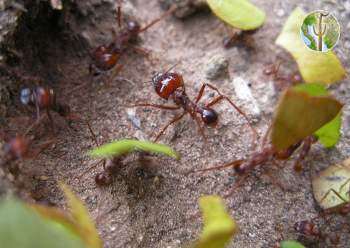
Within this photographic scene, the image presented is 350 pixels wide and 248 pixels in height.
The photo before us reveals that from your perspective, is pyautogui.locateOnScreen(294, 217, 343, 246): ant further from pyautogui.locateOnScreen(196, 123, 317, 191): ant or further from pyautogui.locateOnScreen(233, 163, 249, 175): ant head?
pyautogui.locateOnScreen(233, 163, 249, 175): ant head

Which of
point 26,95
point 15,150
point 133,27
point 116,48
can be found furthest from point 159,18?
point 15,150

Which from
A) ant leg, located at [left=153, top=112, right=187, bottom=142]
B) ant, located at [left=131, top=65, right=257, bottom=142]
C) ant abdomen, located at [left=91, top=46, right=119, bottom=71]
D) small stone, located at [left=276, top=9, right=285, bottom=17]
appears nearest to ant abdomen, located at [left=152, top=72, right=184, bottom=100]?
ant, located at [left=131, top=65, right=257, bottom=142]

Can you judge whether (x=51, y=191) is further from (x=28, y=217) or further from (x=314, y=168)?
(x=314, y=168)

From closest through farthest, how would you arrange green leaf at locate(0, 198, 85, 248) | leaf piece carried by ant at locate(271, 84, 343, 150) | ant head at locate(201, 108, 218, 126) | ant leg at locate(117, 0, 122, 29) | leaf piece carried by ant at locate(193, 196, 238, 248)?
green leaf at locate(0, 198, 85, 248) → leaf piece carried by ant at locate(193, 196, 238, 248) → leaf piece carried by ant at locate(271, 84, 343, 150) → ant head at locate(201, 108, 218, 126) → ant leg at locate(117, 0, 122, 29)

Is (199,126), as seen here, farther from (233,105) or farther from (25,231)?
(25,231)

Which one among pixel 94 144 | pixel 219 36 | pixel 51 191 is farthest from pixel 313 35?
pixel 51 191
